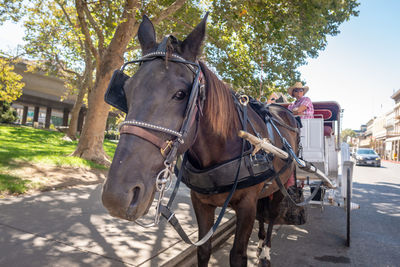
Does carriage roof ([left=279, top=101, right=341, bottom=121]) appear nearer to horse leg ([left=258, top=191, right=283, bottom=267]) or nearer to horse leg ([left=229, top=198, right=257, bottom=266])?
horse leg ([left=258, top=191, right=283, bottom=267])

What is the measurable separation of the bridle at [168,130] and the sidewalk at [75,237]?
6.71 feet

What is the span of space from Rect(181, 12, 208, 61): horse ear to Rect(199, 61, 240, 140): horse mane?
0.71 feet

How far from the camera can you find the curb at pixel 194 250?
3428 millimetres

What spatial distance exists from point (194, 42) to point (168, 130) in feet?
2.41

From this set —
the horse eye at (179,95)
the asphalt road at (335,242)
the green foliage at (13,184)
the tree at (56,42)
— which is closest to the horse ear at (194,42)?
the horse eye at (179,95)

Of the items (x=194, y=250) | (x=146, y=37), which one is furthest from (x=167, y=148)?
(x=194, y=250)

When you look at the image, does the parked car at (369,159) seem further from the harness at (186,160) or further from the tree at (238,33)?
the harness at (186,160)

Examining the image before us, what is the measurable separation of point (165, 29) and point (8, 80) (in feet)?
39.8

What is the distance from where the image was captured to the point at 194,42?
190 centimetres

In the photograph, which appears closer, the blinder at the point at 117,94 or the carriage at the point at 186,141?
the carriage at the point at 186,141

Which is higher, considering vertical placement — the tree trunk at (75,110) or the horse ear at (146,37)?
the tree trunk at (75,110)

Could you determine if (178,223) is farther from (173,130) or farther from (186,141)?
(173,130)

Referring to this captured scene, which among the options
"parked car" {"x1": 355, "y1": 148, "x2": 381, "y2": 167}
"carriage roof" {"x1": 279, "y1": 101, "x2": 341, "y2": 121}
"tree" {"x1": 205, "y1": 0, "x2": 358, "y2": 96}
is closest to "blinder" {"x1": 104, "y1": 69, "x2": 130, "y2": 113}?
"carriage roof" {"x1": 279, "y1": 101, "x2": 341, "y2": 121}

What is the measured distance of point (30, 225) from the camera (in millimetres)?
3877
